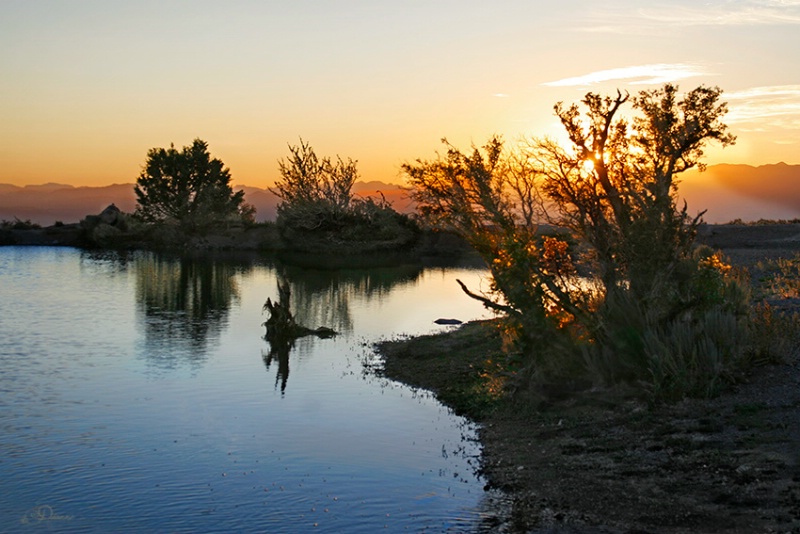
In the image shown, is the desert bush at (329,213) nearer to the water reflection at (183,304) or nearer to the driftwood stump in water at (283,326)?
the water reflection at (183,304)

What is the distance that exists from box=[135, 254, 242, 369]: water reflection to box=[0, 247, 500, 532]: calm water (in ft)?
0.75

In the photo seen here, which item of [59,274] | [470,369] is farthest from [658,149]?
[59,274]

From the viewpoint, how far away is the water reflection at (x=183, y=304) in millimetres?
32781

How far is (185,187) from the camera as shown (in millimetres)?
100188

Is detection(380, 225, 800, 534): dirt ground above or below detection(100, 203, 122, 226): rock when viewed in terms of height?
below

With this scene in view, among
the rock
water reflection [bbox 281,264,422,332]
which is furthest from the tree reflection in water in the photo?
the rock

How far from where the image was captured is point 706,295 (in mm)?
20391

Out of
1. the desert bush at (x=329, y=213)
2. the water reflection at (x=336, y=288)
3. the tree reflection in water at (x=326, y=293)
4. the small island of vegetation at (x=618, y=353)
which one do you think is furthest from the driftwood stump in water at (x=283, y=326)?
the desert bush at (x=329, y=213)

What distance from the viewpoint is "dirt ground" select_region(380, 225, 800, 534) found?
12.5 meters

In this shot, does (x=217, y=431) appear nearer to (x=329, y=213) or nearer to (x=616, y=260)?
(x=616, y=260)

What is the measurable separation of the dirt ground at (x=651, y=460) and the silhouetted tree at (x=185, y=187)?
81.5 meters

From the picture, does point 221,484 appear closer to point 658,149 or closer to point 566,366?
point 566,366

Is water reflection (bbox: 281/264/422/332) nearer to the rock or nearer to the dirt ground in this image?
the dirt ground

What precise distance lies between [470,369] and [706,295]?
8.33 meters
